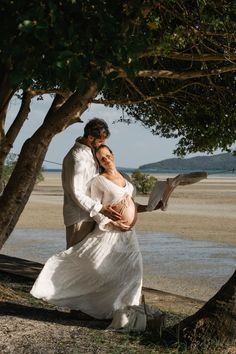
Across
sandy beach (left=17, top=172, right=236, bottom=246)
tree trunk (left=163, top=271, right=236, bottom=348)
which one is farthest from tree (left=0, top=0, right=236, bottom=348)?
sandy beach (left=17, top=172, right=236, bottom=246)

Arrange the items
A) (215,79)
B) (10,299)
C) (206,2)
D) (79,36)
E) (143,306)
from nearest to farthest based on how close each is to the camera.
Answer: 1. (79,36)
2. (143,306)
3. (206,2)
4. (10,299)
5. (215,79)

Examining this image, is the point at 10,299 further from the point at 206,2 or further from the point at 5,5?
the point at 5,5

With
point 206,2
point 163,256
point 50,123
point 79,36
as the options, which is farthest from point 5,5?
point 163,256

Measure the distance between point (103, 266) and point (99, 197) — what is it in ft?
2.30

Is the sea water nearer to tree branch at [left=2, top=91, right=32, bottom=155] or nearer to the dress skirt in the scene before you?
tree branch at [left=2, top=91, right=32, bottom=155]

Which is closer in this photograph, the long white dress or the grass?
the grass

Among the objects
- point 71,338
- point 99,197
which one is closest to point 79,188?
point 99,197

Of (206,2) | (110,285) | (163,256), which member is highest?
(206,2)

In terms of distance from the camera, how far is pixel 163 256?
62.4ft

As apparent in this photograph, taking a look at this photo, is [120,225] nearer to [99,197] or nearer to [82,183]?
[99,197]

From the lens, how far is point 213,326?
22.5ft

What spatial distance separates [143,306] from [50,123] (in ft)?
10.5

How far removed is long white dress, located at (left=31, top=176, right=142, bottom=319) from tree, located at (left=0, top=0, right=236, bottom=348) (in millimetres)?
1445

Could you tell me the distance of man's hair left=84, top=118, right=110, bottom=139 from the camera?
7578 mm
